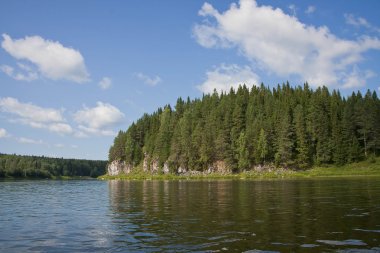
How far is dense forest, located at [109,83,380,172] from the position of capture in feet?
421

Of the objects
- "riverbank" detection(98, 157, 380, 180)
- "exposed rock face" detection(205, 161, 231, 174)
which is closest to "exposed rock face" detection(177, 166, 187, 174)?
"exposed rock face" detection(205, 161, 231, 174)

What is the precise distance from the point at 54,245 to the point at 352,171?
110358 millimetres

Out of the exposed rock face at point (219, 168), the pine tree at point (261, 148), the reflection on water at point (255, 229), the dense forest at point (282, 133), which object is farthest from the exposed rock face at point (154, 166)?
the reflection on water at point (255, 229)

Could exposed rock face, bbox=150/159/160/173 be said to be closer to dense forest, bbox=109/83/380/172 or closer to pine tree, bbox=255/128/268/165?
dense forest, bbox=109/83/380/172

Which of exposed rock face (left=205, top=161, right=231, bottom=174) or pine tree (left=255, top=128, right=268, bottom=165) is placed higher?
pine tree (left=255, top=128, right=268, bottom=165)

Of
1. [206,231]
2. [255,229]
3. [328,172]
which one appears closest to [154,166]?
[328,172]

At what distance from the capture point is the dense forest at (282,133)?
128 meters

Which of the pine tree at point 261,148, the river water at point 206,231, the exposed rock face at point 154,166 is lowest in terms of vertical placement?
the river water at point 206,231

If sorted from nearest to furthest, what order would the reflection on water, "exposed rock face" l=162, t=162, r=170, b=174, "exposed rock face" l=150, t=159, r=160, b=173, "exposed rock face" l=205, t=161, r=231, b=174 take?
the reflection on water
"exposed rock face" l=205, t=161, r=231, b=174
"exposed rock face" l=162, t=162, r=170, b=174
"exposed rock face" l=150, t=159, r=160, b=173

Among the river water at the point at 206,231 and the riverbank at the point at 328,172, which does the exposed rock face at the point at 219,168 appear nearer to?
the riverbank at the point at 328,172

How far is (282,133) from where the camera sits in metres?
131

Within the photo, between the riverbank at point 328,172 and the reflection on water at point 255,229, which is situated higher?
the riverbank at point 328,172

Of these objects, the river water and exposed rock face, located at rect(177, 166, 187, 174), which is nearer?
the river water

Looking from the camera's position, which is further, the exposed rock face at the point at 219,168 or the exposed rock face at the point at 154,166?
the exposed rock face at the point at 154,166
